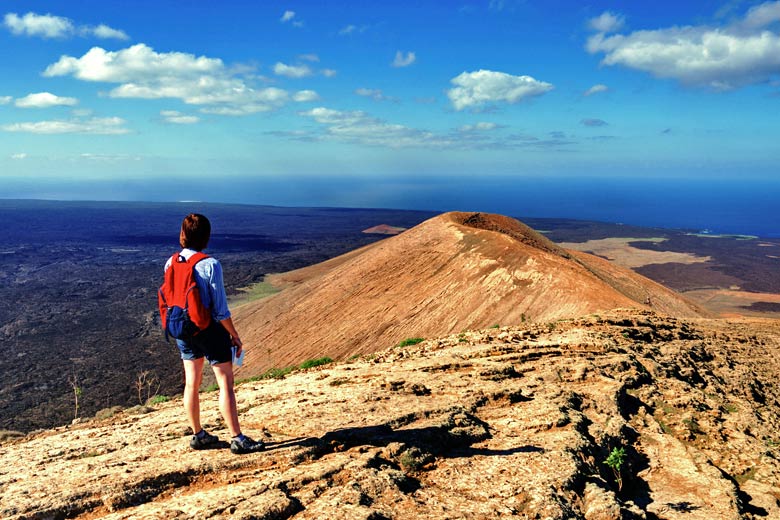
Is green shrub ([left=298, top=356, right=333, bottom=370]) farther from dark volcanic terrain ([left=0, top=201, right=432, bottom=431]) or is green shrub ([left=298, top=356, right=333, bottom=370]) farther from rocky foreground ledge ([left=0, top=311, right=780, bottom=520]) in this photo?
rocky foreground ledge ([left=0, top=311, right=780, bottom=520])

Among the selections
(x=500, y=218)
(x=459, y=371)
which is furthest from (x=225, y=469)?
(x=500, y=218)

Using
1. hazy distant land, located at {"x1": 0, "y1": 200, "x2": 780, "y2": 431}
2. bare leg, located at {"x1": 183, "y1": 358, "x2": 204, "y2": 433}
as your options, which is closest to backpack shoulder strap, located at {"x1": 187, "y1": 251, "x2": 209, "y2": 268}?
bare leg, located at {"x1": 183, "y1": 358, "x2": 204, "y2": 433}

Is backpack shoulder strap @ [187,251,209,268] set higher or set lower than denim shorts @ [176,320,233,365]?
higher

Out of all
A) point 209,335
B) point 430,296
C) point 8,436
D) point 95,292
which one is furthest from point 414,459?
point 95,292

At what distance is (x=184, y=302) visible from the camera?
4703 millimetres

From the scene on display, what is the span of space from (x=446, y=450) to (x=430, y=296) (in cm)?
2224

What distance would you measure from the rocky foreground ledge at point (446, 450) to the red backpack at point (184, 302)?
4.41 feet

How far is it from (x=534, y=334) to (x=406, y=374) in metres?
4.41

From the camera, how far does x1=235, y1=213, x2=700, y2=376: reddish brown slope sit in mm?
24188

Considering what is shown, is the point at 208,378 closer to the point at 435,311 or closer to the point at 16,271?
the point at 435,311

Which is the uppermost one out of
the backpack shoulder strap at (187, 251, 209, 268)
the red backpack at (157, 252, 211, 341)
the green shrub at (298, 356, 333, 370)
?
the backpack shoulder strap at (187, 251, 209, 268)

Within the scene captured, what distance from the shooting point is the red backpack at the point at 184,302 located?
4.67 meters

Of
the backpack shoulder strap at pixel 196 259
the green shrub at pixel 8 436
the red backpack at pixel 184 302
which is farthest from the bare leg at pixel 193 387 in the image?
the green shrub at pixel 8 436

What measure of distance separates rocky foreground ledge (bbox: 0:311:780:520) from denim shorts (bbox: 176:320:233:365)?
103 cm
